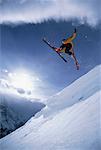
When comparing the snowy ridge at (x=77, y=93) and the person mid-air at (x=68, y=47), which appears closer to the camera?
the person mid-air at (x=68, y=47)

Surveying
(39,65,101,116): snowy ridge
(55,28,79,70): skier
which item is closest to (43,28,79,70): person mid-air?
(55,28,79,70): skier

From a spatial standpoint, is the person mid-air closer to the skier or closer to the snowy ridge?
the skier

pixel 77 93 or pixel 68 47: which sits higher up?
pixel 77 93

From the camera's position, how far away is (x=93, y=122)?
709 inches

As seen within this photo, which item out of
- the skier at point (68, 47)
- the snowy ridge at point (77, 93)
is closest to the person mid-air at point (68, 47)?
the skier at point (68, 47)

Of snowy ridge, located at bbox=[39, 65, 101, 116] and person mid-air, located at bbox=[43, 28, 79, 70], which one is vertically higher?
snowy ridge, located at bbox=[39, 65, 101, 116]

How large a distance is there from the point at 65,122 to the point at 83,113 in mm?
2028

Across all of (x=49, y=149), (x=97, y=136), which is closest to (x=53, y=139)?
(x=49, y=149)

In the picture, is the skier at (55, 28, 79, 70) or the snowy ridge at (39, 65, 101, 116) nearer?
the skier at (55, 28, 79, 70)

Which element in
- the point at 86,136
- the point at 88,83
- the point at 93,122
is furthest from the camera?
the point at 88,83

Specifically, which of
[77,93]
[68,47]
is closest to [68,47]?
[68,47]

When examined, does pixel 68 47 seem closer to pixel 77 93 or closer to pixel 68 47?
pixel 68 47

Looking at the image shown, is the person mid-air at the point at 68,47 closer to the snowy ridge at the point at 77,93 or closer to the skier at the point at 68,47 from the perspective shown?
the skier at the point at 68,47

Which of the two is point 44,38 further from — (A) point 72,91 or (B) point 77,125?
(A) point 72,91
